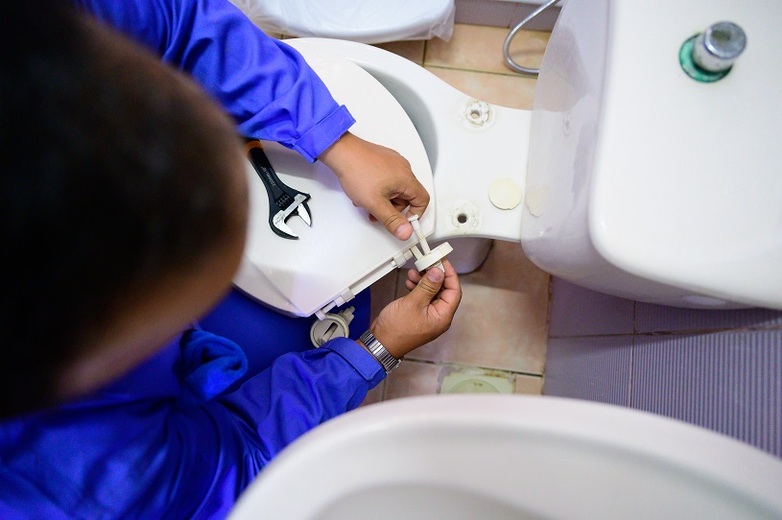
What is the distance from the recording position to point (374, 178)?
1.84ft

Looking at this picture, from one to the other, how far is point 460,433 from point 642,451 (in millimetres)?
98

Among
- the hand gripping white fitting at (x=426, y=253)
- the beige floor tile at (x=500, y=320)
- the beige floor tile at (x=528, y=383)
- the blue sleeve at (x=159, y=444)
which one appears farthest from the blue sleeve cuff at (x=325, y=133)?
the beige floor tile at (x=528, y=383)

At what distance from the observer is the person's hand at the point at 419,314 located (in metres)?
0.60

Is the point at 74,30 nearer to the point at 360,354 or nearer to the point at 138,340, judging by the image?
the point at 138,340

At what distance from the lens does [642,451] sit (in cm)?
27

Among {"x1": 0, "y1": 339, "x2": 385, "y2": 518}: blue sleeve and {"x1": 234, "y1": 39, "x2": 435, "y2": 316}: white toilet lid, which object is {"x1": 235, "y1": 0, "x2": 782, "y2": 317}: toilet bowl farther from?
{"x1": 0, "y1": 339, "x2": 385, "y2": 518}: blue sleeve

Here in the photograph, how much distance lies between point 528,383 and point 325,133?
0.62 metres

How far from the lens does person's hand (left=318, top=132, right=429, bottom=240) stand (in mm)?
563

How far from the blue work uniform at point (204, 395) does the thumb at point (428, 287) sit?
0.10 m

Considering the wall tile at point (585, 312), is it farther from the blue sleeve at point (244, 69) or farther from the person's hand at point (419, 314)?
the blue sleeve at point (244, 69)

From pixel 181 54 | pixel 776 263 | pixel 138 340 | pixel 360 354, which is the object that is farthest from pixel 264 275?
pixel 776 263

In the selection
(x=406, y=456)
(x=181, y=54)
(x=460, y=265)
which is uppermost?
(x=181, y=54)

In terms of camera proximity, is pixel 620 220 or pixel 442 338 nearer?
pixel 620 220

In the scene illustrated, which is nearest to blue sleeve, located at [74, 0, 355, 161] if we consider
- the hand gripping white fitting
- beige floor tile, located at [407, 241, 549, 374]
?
the hand gripping white fitting
